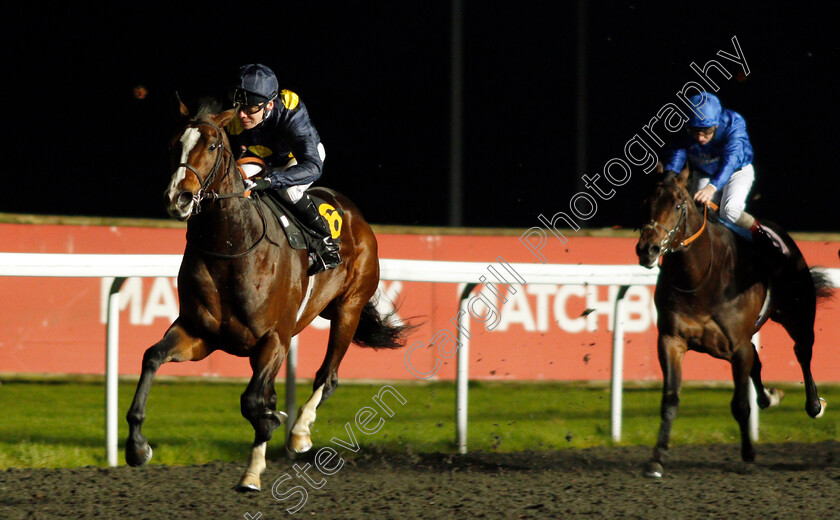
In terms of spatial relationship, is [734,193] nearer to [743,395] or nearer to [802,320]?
[802,320]

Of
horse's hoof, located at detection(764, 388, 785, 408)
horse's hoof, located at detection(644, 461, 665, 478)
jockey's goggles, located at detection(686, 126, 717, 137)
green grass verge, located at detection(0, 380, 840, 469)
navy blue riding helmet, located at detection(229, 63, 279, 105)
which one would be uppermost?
navy blue riding helmet, located at detection(229, 63, 279, 105)

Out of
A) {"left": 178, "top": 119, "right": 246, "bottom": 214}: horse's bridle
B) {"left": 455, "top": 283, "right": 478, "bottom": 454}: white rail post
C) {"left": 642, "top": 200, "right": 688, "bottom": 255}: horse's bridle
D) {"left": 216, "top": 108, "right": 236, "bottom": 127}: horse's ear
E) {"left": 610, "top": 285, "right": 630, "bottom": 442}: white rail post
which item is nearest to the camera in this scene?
{"left": 178, "top": 119, "right": 246, "bottom": 214}: horse's bridle

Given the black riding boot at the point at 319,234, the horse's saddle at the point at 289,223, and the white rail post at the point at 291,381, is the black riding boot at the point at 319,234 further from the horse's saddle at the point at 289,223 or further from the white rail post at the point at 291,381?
the white rail post at the point at 291,381

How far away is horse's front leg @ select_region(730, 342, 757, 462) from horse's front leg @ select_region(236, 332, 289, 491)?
2.41 meters

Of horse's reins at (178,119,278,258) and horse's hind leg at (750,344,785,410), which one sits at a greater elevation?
horse's reins at (178,119,278,258)

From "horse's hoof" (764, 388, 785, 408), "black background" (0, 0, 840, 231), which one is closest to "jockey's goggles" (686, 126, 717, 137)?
"horse's hoof" (764, 388, 785, 408)

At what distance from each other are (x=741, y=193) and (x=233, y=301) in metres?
2.98

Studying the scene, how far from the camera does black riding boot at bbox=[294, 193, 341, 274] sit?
468cm

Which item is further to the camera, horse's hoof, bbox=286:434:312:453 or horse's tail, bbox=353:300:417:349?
horse's tail, bbox=353:300:417:349

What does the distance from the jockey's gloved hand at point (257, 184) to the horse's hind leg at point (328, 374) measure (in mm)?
1162

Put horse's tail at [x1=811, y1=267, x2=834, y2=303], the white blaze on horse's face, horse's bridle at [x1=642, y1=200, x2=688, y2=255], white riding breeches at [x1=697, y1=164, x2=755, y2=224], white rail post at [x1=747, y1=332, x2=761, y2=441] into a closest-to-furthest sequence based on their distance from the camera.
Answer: the white blaze on horse's face, horse's bridle at [x1=642, y1=200, x2=688, y2=255], white riding breeches at [x1=697, y1=164, x2=755, y2=224], white rail post at [x1=747, y1=332, x2=761, y2=441], horse's tail at [x1=811, y1=267, x2=834, y2=303]

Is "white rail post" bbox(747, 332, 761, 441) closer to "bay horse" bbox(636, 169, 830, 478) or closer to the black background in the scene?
"bay horse" bbox(636, 169, 830, 478)

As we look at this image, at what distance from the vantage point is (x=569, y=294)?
7.66m

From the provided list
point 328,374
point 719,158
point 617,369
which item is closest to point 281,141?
point 328,374
